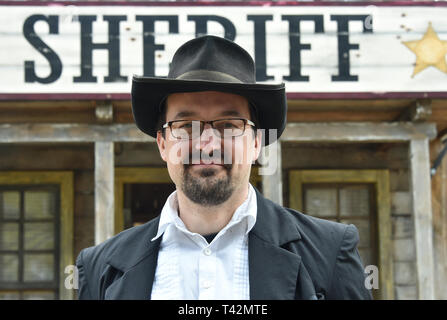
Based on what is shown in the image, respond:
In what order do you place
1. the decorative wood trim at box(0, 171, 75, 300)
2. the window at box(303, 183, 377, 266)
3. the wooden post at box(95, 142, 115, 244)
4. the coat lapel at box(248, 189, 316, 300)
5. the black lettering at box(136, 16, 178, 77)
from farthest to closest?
the window at box(303, 183, 377, 266) → the decorative wood trim at box(0, 171, 75, 300) → the black lettering at box(136, 16, 178, 77) → the wooden post at box(95, 142, 115, 244) → the coat lapel at box(248, 189, 316, 300)

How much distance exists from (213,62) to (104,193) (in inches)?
120

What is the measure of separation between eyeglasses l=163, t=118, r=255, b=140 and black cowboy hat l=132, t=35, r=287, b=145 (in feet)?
0.36

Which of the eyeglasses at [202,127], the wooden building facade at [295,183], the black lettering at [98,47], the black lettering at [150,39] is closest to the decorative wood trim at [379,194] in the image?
the wooden building facade at [295,183]

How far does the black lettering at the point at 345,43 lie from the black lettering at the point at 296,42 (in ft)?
0.54

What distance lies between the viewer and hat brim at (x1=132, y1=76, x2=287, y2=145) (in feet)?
6.19

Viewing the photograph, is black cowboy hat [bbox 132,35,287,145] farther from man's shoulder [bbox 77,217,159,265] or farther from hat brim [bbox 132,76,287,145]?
man's shoulder [bbox 77,217,159,265]

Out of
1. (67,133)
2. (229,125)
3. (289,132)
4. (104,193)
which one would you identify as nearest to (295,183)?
(289,132)

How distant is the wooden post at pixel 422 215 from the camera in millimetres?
4852

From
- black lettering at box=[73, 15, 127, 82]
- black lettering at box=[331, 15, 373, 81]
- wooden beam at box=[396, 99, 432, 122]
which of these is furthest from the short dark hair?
wooden beam at box=[396, 99, 432, 122]

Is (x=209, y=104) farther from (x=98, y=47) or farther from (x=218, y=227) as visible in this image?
(x=98, y=47)

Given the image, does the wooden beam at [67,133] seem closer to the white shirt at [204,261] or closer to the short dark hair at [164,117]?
the short dark hair at [164,117]

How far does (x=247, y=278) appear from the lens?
1.85m

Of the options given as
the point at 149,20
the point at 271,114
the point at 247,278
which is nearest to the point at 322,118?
the point at 149,20
